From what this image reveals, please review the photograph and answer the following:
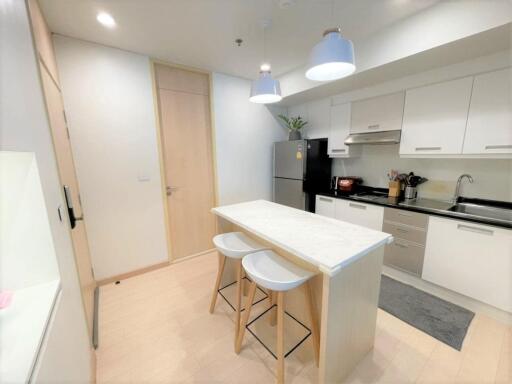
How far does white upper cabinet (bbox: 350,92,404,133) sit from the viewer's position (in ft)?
8.02

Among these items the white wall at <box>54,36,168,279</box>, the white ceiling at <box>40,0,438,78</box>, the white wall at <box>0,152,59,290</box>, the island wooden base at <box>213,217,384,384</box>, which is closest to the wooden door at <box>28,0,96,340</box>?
the white wall at <box>54,36,168,279</box>

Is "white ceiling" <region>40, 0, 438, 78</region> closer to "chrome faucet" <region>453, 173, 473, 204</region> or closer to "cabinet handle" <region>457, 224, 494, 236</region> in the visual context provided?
"chrome faucet" <region>453, 173, 473, 204</region>

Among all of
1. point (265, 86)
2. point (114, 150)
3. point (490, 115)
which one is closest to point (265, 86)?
point (265, 86)

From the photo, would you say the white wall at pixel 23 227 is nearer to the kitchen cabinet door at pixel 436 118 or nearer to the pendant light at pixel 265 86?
the pendant light at pixel 265 86

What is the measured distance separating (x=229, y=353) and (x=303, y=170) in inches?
93.4

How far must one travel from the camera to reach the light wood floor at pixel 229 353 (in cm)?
142

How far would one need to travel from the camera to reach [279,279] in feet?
4.22

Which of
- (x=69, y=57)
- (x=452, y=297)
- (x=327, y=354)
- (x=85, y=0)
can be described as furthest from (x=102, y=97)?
(x=452, y=297)

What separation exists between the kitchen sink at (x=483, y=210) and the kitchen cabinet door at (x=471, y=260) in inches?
10.4

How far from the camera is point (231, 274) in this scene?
239 centimetres

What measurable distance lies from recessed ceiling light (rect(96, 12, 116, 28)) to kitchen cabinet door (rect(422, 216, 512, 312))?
3.41 m

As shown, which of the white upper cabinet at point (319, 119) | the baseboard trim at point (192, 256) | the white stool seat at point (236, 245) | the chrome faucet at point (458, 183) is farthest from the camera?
the white upper cabinet at point (319, 119)

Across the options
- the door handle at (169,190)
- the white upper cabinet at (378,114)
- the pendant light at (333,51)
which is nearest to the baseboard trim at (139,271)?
the door handle at (169,190)

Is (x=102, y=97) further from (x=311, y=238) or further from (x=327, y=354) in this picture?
(x=327, y=354)
